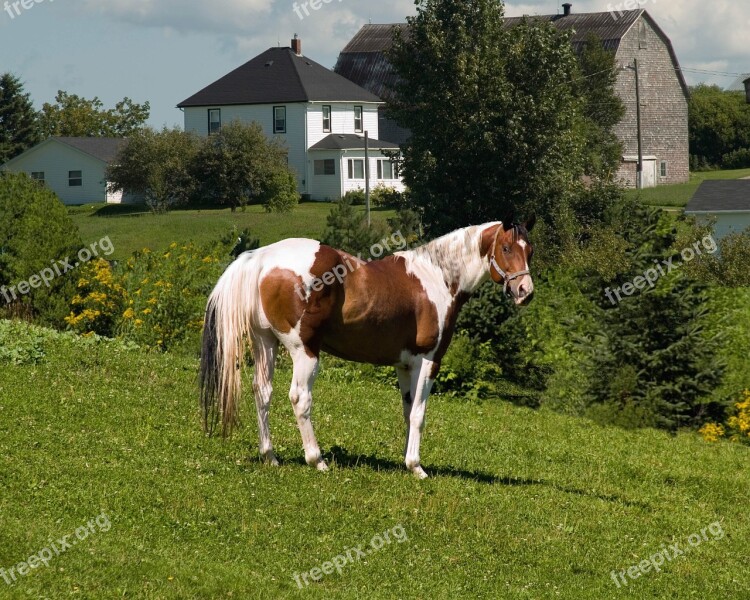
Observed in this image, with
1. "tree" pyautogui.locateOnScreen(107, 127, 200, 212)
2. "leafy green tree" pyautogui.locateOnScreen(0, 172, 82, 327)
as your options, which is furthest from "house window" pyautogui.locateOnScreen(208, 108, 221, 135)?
"leafy green tree" pyautogui.locateOnScreen(0, 172, 82, 327)

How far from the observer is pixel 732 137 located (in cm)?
10356

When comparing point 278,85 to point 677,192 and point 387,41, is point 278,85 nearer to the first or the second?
point 387,41

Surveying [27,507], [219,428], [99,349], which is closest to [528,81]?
[99,349]

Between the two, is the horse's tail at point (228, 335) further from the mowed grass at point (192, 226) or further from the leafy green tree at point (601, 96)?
the leafy green tree at point (601, 96)

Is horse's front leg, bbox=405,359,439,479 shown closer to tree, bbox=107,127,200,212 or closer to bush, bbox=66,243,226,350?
bush, bbox=66,243,226,350

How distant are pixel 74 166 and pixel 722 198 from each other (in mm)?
50774

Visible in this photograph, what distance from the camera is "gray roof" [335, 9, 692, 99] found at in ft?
291

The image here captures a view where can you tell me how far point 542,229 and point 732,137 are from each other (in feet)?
223

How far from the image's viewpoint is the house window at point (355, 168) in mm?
77938

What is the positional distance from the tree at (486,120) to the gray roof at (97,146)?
38609 millimetres

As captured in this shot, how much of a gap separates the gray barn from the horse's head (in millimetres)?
78456

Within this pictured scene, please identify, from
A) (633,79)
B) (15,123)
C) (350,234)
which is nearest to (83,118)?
(15,123)

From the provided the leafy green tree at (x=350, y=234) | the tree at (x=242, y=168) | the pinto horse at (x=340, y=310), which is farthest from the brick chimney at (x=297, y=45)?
the pinto horse at (x=340, y=310)

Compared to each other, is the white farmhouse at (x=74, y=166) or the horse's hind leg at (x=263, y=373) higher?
the white farmhouse at (x=74, y=166)
